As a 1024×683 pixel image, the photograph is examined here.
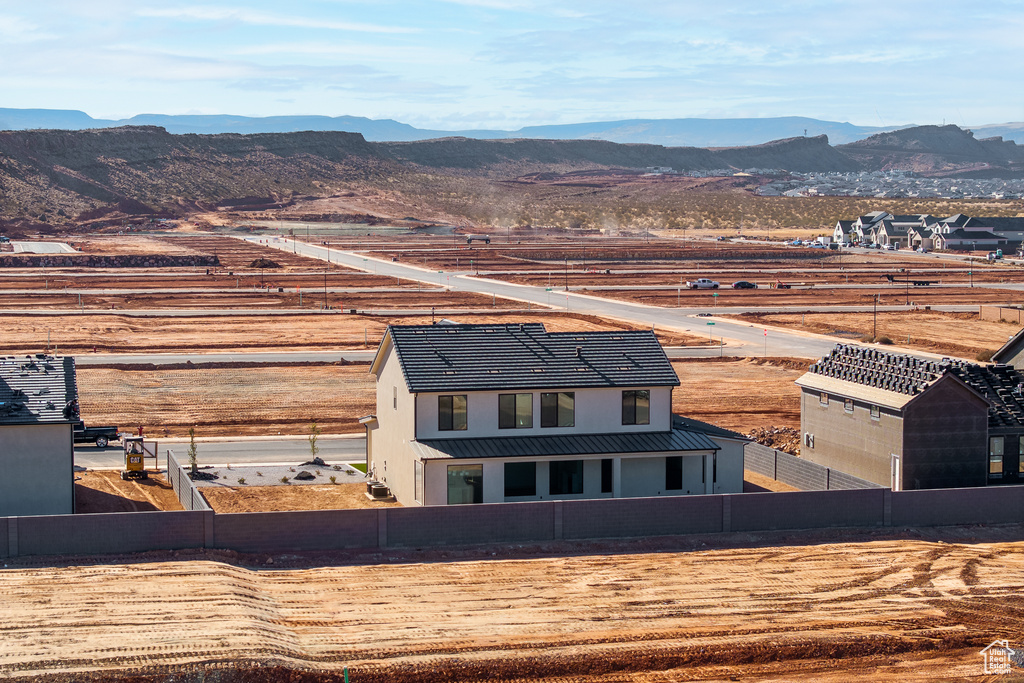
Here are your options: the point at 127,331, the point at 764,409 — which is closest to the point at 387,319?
the point at 127,331

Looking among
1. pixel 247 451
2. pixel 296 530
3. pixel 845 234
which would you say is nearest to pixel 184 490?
pixel 296 530

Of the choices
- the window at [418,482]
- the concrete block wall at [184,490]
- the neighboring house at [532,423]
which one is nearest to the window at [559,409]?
the neighboring house at [532,423]

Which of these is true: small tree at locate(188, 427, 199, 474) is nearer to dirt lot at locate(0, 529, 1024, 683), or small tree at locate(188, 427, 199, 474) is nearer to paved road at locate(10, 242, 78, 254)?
dirt lot at locate(0, 529, 1024, 683)

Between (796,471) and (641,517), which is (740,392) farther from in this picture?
(641,517)

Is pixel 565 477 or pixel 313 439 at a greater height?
pixel 565 477

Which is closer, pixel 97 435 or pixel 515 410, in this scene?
pixel 515 410

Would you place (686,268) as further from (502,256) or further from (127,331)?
(127,331)

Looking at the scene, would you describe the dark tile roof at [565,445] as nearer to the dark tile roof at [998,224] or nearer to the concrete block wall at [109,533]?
the concrete block wall at [109,533]
